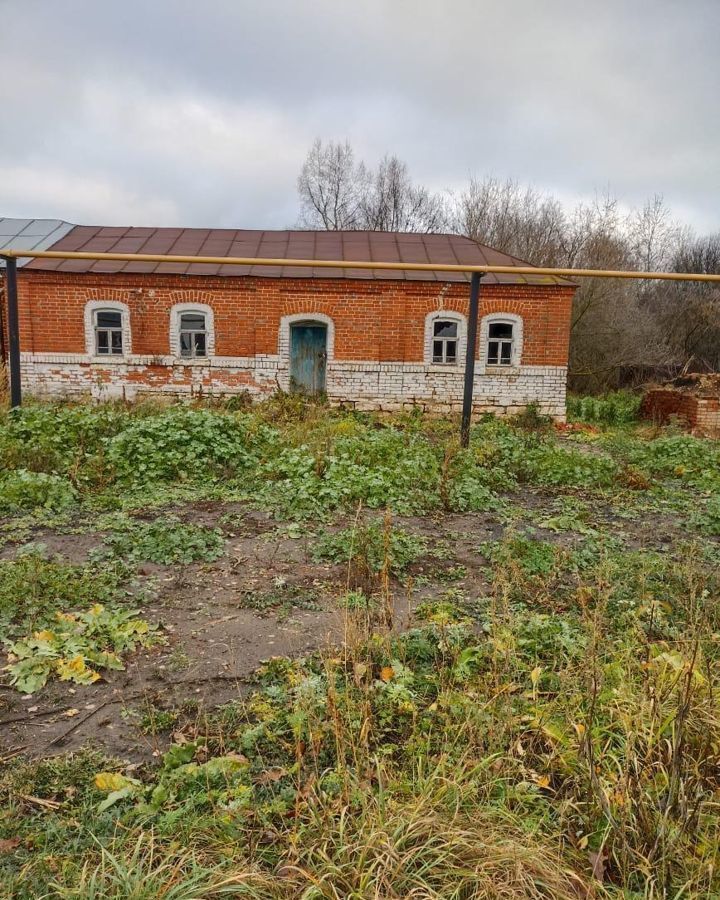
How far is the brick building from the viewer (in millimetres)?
12992

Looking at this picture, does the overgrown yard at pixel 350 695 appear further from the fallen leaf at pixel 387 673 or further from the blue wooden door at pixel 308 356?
the blue wooden door at pixel 308 356

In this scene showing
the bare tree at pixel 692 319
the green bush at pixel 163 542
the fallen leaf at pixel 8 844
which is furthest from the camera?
the bare tree at pixel 692 319

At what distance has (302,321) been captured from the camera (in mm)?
13242

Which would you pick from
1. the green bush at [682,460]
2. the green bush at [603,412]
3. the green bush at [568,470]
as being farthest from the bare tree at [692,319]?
the green bush at [568,470]

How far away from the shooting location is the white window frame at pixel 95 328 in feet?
42.9

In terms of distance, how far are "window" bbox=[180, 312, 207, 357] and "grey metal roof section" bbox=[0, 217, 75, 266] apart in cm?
417

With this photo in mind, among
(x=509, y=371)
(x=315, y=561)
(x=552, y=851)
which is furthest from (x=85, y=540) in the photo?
(x=509, y=371)

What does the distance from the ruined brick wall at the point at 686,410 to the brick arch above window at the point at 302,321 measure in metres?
7.15

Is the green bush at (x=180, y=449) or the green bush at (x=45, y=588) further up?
the green bush at (x=180, y=449)

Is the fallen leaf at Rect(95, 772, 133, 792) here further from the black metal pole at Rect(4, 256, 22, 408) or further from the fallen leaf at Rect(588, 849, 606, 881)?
the black metal pole at Rect(4, 256, 22, 408)

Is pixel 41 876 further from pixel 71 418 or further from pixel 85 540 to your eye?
pixel 71 418

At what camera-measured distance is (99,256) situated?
7352mm

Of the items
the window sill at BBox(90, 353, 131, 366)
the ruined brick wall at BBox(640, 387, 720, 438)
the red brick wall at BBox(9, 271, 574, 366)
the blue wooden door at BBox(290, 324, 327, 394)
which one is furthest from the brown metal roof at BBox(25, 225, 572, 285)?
the ruined brick wall at BBox(640, 387, 720, 438)

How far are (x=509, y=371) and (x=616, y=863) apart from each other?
1215cm
